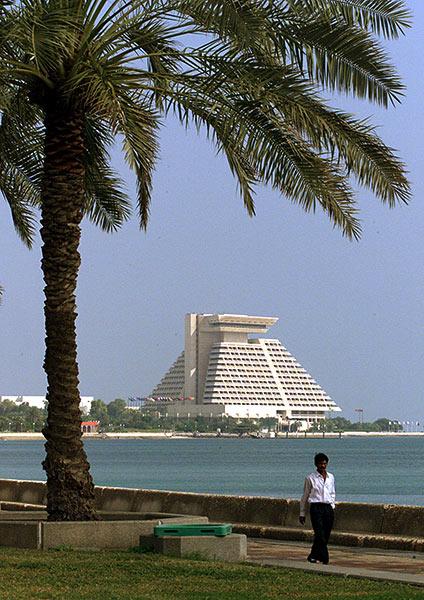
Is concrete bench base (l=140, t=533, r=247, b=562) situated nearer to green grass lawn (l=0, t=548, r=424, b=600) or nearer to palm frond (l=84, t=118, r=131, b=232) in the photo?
green grass lawn (l=0, t=548, r=424, b=600)

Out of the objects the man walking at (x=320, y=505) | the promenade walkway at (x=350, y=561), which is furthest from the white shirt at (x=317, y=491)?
the promenade walkway at (x=350, y=561)

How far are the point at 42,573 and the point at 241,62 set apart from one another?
24.0 ft

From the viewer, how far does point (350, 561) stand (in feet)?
49.4

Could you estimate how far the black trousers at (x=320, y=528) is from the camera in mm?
14508

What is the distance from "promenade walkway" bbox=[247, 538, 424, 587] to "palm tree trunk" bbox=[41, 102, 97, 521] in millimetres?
2450

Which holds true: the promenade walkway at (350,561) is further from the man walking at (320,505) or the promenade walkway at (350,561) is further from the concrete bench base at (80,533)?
the concrete bench base at (80,533)

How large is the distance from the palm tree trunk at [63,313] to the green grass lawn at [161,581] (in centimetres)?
211

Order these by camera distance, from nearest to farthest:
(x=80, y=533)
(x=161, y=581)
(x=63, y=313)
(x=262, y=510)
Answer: (x=161, y=581) → (x=80, y=533) → (x=63, y=313) → (x=262, y=510)

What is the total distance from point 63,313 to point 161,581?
5202 millimetres

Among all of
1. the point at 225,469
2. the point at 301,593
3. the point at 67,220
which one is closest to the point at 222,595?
the point at 301,593

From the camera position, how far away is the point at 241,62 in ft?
55.3

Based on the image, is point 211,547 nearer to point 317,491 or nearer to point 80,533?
point 317,491

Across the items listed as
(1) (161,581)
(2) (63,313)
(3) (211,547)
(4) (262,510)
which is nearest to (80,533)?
(3) (211,547)

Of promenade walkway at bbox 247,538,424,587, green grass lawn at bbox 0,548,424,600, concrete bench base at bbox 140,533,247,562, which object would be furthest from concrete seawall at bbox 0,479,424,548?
green grass lawn at bbox 0,548,424,600
